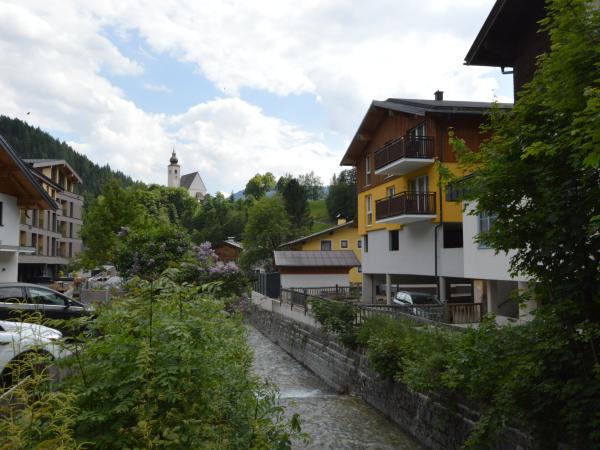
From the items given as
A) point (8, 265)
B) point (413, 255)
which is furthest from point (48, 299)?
point (413, 255)

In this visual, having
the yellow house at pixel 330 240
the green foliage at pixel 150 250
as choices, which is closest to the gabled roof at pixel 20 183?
the green foliage at pixel 150 250

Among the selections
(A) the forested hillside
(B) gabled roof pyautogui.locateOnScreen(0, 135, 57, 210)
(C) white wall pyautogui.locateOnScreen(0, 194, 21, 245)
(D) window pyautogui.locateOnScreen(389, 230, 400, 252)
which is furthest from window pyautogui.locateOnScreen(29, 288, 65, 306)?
(A) the forested hillside

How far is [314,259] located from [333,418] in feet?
85.9

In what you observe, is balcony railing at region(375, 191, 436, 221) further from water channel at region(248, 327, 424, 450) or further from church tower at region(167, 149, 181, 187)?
church tower at region(167, 149, 181, 187)

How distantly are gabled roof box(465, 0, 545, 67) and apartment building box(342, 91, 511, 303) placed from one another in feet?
17.0

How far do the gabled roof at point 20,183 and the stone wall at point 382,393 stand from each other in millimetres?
13271

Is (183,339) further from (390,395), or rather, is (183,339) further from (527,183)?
(390,395)

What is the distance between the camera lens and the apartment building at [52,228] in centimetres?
4828

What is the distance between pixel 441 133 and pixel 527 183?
18.0 m

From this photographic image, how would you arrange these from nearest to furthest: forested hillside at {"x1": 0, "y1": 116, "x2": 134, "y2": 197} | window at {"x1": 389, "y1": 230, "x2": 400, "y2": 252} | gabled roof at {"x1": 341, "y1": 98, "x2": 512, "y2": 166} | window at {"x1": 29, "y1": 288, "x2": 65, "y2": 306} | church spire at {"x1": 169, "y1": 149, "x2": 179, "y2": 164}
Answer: window at {"x1": 29, "y1": 288, "x2": 65, "y2": 306}
gabled roof at {"x1": 341, "y1": 98, "x2": 512, "y2": 166}
window at {"x1": 389, "y1": 230, "x2": 400, "y2": 252}
forested hillside at {"x1": 0, "y1": 116, "x2": 134, "y2": 197}
church spire at {"x1": 169, "y1": 149, "x2": 179, "y2": 164}

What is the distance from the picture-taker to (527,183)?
6.31 meters

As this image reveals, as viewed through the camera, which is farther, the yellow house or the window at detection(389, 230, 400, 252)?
the yellow house

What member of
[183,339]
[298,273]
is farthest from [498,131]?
[298,273]

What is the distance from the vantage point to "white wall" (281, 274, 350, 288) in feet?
127
